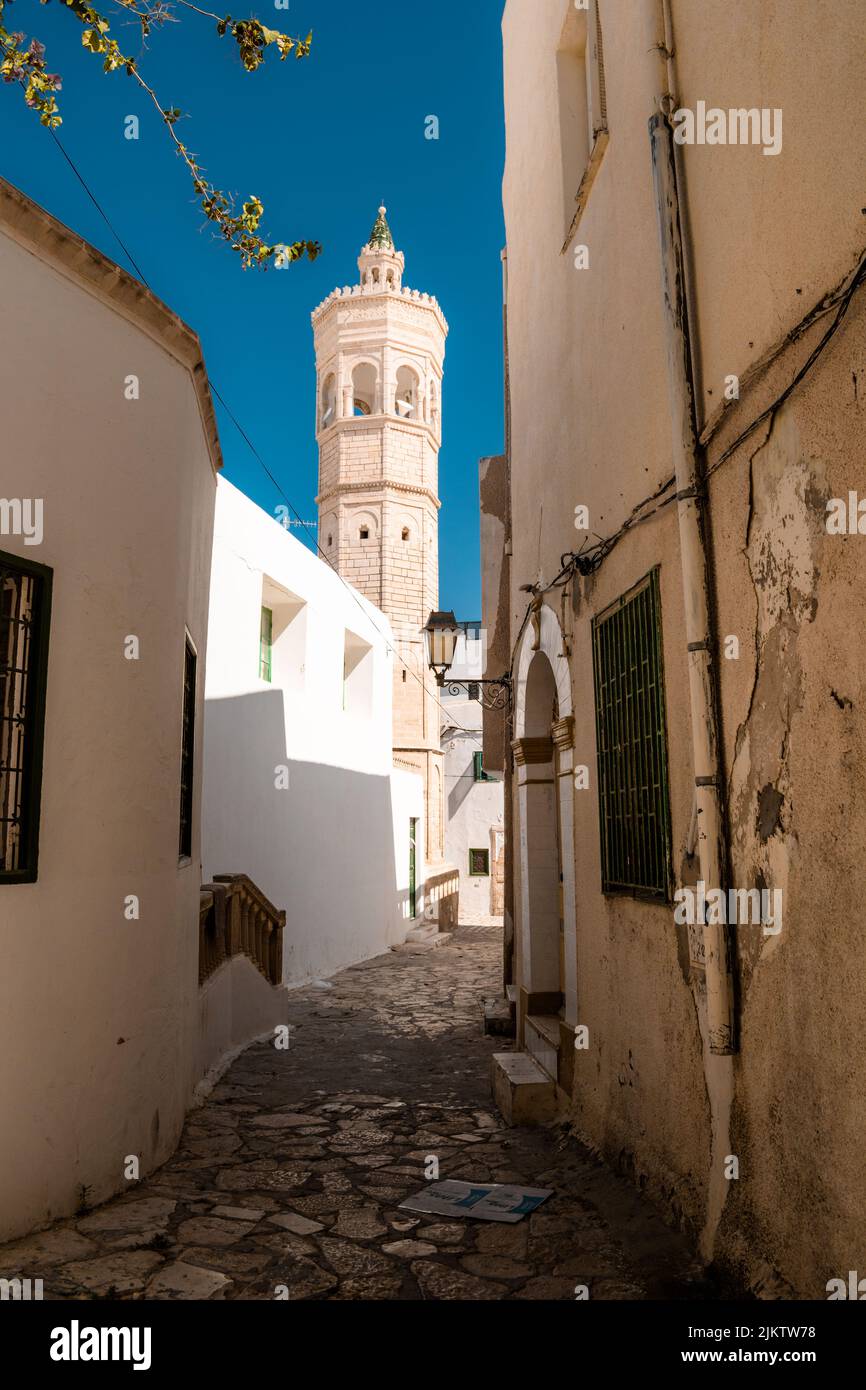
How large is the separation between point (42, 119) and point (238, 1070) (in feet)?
21.6

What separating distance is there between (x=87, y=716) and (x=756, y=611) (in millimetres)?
3090

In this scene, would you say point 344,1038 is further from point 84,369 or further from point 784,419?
point 784,419

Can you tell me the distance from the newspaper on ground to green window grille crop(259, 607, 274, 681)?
9.82 meters

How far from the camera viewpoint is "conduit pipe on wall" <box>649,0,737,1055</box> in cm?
359

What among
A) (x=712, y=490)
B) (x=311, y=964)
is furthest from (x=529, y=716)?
(x=311, y=964)

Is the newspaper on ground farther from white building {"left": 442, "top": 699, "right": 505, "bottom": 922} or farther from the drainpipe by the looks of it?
white building {"left": 442, "top": 699, "right": 505, "bottom": 922}

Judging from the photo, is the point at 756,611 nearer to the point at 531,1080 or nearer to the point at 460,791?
the point at 531,1080

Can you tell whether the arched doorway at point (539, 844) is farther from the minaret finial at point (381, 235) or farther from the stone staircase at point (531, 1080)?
the minaret finial at point (381, 235)

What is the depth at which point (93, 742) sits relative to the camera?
4.78m

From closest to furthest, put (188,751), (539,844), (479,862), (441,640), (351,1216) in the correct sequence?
(351,1216), (188,751), (539,844), (441,640), (479,862)

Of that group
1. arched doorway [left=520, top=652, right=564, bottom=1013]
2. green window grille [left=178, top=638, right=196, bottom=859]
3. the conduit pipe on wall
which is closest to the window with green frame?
arched doorway [left=520, top=652, right=564, bottom=1013]

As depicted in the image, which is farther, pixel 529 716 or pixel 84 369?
pixel 529 716

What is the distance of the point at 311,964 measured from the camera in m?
14.2

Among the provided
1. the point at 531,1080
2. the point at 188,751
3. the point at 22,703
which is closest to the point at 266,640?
the point at 188,751
